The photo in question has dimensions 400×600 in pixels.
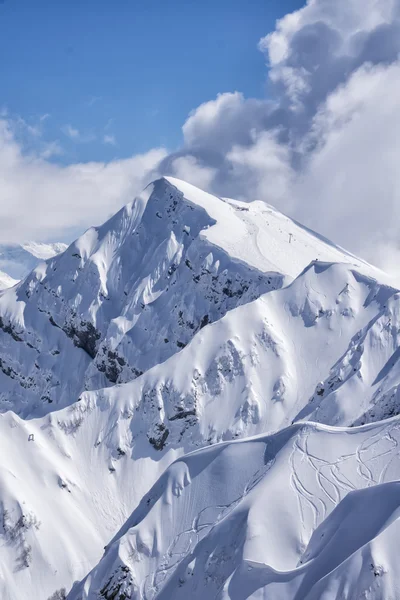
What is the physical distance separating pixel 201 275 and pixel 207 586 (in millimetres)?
110665

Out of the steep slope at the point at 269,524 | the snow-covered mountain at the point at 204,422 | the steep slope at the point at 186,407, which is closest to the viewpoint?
the steep slope at the point at 269,524

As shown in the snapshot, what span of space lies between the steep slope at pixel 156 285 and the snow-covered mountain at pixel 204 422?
0.56 meters

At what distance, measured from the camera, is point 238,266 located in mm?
158875

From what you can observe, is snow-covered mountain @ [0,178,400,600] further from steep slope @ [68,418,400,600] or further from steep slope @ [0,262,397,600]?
steep slope @ [0,262,397,600]

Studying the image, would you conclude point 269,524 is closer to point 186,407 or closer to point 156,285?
point 186,407

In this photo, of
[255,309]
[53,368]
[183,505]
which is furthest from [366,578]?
[53,368]

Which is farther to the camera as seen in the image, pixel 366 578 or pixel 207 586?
pixel 207 586

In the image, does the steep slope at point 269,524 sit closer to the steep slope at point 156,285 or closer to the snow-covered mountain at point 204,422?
the snow-covered mountain at point 204,422

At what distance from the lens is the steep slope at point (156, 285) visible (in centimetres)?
16112

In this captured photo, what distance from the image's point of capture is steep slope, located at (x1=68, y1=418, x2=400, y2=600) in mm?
49031

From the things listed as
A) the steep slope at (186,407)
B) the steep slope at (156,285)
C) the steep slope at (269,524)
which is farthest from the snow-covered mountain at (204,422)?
the steep slope at (156,285)

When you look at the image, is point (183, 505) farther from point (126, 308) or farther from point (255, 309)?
point (126, 308)

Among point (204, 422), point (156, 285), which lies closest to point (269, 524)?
point (204, 422)

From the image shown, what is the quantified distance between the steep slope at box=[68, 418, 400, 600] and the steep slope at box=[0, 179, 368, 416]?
7399 cm
